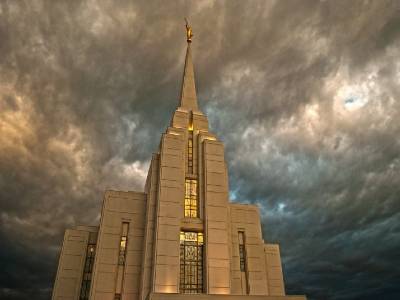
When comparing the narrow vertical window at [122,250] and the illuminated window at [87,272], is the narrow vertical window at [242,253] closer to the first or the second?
the narrow vertical window at [122,250]

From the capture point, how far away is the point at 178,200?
32.3 m

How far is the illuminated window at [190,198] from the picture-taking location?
109 feet

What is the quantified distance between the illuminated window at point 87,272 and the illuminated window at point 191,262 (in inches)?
400

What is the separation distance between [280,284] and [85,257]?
69.9 feet

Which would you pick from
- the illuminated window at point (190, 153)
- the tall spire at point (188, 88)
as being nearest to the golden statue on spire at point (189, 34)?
the tall spire at point (188, 88)

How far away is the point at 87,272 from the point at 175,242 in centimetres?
1074

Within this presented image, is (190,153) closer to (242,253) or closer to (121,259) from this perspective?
(242,253)

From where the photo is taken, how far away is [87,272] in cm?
3362

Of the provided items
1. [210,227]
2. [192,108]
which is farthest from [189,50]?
[210,227]

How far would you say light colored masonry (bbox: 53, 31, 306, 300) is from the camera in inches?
1163

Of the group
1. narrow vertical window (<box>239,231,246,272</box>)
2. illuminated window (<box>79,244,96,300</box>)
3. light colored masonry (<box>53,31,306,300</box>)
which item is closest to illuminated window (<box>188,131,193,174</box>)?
light colored masonry (<box>53,31,306,300</box>)

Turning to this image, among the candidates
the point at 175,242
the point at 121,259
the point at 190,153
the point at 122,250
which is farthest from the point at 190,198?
the point at 121,259

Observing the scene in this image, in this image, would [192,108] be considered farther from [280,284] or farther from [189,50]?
[280,284]

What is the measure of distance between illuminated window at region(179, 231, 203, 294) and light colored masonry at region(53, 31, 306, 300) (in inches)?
3.4
